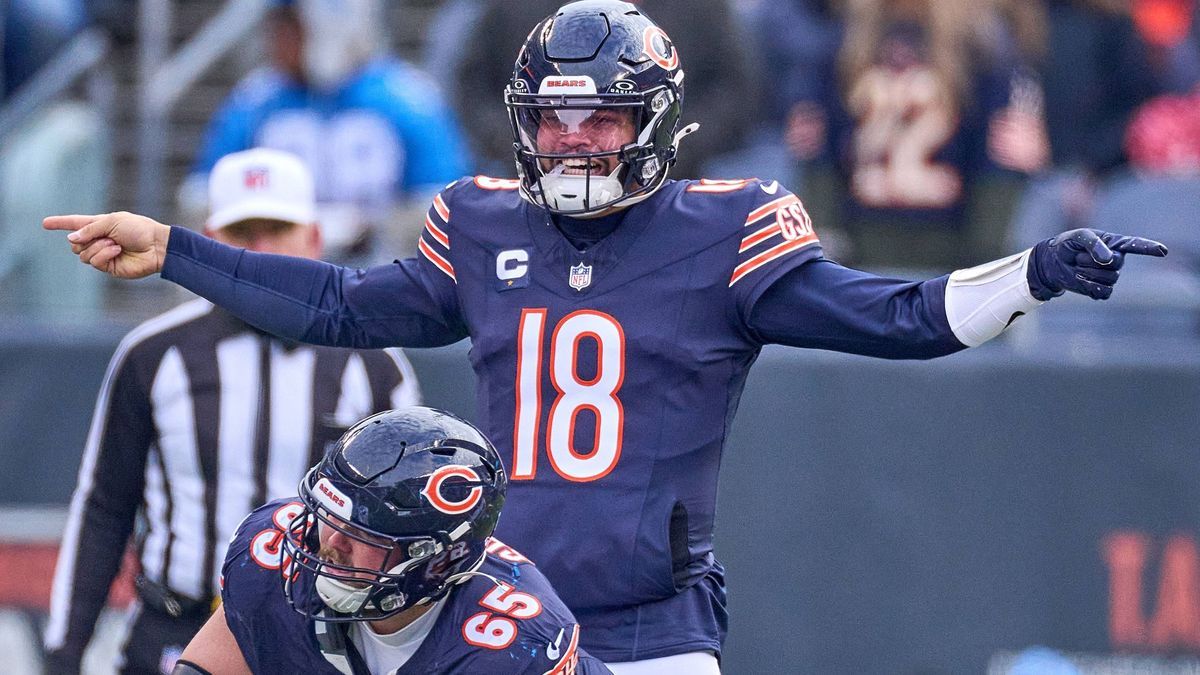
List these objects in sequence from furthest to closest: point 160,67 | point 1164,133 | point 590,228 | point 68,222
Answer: point 160,67
point 1164,133
point 590,228
point 68,222

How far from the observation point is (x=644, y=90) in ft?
12.0

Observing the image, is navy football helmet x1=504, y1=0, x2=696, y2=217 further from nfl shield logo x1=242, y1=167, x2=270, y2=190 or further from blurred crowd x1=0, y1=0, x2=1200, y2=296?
blurred crowd x1=0, y1=0, x2=1200, y2=296

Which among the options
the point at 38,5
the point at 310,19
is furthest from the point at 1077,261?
the point at 38,5

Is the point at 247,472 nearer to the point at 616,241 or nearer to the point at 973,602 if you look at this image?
the point at 616,241

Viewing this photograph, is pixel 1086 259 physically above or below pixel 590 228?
above

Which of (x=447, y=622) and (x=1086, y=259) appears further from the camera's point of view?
(x=447, y=622)

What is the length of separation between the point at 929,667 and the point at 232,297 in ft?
10.6

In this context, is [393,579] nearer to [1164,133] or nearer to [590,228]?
[590,228]

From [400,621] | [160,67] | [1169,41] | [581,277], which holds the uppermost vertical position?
[1169,41]

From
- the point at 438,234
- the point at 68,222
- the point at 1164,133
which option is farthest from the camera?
the point at 1164,133

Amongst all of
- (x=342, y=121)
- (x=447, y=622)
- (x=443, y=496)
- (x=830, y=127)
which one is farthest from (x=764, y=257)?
(x=342, y=121)

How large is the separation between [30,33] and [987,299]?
578 cm

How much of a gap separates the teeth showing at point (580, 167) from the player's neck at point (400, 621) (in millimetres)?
846

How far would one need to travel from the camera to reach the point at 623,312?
3.63 meters
